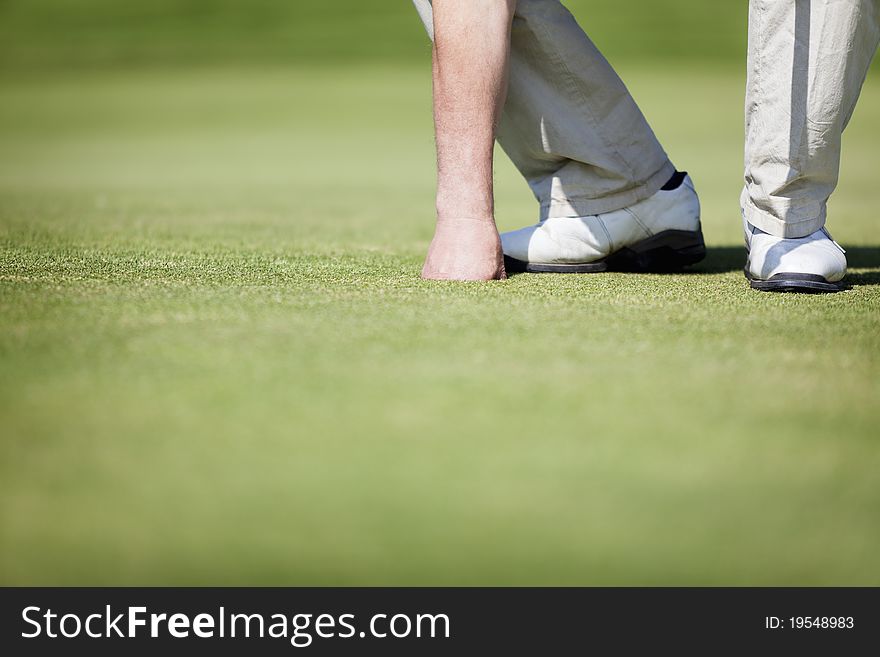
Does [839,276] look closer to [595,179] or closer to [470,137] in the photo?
[595,179]

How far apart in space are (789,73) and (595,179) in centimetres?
39

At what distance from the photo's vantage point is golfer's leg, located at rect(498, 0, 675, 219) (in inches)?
73.7

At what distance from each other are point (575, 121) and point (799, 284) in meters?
0.53

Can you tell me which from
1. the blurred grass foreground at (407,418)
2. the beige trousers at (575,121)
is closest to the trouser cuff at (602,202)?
the beige trousers at (575,121)

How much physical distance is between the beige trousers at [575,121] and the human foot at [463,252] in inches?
11.9

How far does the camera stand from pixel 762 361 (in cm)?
109

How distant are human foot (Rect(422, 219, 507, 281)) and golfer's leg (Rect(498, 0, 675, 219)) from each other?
30 cm

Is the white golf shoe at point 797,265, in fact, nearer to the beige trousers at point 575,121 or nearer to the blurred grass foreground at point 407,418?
the blurred grass foreground at point 407,418

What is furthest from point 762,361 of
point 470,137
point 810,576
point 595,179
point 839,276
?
point 595,179

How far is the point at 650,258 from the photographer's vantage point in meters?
1.92

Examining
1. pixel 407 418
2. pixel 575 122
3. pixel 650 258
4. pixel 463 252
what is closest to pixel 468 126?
pixel 463 252

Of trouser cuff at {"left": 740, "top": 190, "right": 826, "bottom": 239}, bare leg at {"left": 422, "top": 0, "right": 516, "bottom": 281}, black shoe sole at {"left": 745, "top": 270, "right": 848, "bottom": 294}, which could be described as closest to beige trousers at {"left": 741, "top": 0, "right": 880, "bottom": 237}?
trouser cuff at {"left": 740, "top": 190, "right": 826, "bottom": 239}

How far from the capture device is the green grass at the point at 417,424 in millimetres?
673

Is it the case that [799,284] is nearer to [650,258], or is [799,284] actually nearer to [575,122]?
[650,258]
